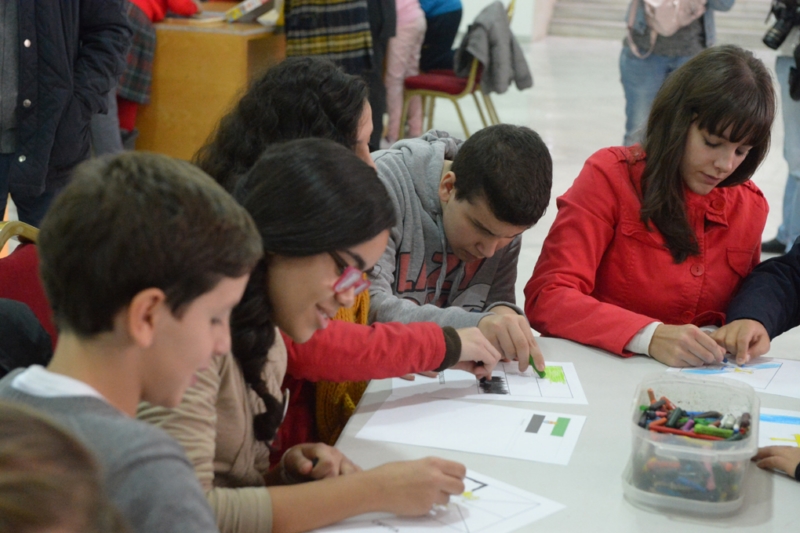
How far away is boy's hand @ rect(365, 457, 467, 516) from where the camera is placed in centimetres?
109

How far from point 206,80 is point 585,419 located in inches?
134

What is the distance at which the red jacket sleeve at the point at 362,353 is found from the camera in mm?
1416

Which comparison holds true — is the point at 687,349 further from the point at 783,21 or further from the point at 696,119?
the point at 783,21

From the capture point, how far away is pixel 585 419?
1.41 m

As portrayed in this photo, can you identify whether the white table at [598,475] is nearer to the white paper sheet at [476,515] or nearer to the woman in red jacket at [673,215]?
the white paper sheet at [476,515]

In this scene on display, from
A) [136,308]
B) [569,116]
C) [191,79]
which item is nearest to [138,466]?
[136,308]

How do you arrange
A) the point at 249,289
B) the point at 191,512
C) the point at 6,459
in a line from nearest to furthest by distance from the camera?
the point at 6,459, the point at 191,512, the point at 249,289

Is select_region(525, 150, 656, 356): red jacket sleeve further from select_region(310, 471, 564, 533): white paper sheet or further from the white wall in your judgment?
the white wall

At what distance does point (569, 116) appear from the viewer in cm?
717

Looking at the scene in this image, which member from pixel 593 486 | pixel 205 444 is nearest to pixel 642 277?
pixel 593 486

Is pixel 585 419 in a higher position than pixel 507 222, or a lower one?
lower

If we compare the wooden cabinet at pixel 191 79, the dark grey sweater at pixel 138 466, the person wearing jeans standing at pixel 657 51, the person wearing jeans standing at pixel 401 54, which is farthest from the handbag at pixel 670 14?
the dark grey sweater at pixel 138 466

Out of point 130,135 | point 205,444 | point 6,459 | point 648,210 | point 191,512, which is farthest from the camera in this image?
point 130,135

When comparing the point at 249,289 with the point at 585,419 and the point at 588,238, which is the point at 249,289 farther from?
the point at 588,238
